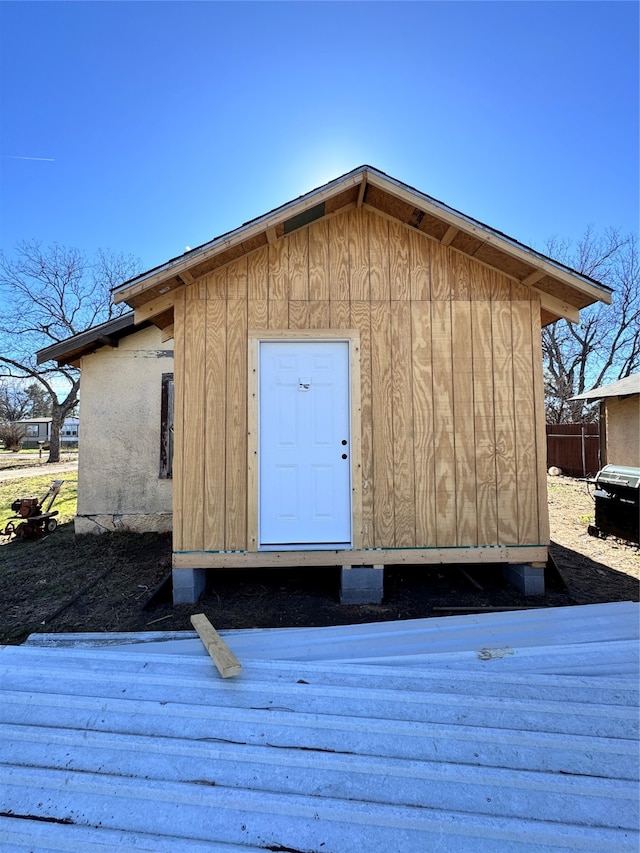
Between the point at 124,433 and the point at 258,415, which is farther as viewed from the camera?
the point at 124,433

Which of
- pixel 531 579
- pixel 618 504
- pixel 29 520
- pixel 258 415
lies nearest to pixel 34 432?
pixel 29 520

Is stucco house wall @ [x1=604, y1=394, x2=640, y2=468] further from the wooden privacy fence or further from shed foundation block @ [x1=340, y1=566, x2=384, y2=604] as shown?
shed foundation block @ [x1=340, y1=566, x2=384, y2=604]

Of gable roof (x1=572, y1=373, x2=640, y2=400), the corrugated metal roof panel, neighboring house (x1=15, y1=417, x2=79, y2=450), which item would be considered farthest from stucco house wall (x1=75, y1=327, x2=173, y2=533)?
neighboring house (x1=15, y1=417, x2=79, y2=450)

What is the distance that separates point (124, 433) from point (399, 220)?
5.38 meters

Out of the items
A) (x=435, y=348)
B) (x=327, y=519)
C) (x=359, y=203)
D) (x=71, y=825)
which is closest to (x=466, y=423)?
(x=435, y=348)

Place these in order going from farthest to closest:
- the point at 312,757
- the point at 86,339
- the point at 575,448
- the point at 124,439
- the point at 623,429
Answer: the point at 575,448 < the point at 623,429 < the point at 124,439 < the point at 86,339 < the point at 312,757

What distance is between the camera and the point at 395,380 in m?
4.10

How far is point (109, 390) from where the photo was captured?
6754 millimetres

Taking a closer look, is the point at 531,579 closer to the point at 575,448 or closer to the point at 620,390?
the point at 620,390

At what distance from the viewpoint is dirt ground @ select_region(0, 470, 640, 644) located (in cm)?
363

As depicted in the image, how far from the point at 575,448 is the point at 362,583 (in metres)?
14.0

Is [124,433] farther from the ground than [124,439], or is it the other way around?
[124,433]

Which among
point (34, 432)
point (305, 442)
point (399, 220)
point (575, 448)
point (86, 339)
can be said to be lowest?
point (575, 448)

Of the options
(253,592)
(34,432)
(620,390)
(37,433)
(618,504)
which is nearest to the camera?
(253,592)
